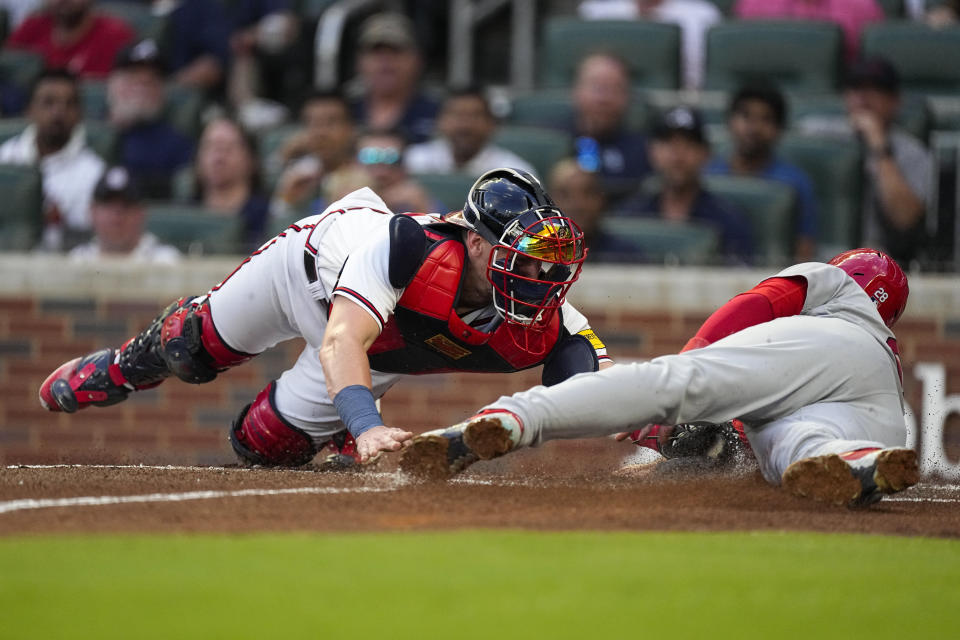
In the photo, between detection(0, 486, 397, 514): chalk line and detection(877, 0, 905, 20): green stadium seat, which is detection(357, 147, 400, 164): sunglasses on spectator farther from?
detection(877, 0, 905, 20): green stadium seat

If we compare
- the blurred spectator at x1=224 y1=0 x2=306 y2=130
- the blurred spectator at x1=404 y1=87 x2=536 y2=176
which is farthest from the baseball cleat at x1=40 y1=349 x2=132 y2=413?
the blurred spectator at x1=224 y1=0 x2=306 y2=130

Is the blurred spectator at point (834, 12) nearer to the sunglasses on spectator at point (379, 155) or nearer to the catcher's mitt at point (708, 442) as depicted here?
the sunglasses on spectator at point (379, 155)

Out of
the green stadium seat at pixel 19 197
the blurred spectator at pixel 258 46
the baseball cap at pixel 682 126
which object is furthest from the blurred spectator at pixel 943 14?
the green stadium seat at pixel 19 197

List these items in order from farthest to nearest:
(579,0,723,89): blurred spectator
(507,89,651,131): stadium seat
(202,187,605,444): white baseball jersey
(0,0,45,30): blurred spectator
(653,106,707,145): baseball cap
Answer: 1. (0,0,45,30): blurred spectator
2. (579,0,723,89): blurred spectator
3. (507,89,651,131): stadium seat
4. (653,106,707,145): baseball cap
5. (202,187,605,444): white baseball jersey

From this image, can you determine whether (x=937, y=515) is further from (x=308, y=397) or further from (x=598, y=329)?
(x=598, y=329)

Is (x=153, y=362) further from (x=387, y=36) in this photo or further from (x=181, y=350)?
(x=387, y=36)

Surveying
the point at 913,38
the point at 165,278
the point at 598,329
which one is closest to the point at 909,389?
the point at 598,329

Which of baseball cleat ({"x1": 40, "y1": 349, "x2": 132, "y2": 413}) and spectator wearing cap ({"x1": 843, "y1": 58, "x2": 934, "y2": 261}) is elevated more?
spectator wearing cap ({"x1": 843, "y1": 58, "x2": 934, "y2": 261})
